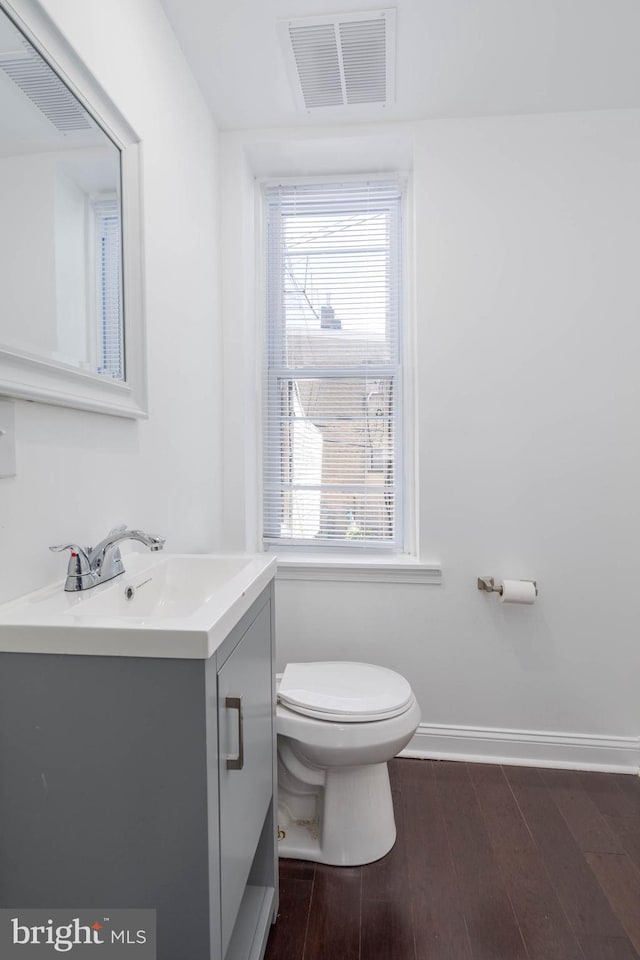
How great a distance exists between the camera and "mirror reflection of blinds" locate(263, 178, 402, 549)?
2156mm

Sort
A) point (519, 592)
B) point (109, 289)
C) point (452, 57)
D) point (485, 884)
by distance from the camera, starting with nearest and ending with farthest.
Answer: point (109, 289) < point (485, 884) < point (452, 57) < point (519, 592)

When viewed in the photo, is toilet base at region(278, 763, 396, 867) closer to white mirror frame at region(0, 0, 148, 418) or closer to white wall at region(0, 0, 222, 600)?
white wall at region(0, 0, 222, 600)

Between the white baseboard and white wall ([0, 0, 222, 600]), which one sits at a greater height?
white wall ([0, 0, 222, 600])

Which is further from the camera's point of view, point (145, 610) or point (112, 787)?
point (145, 610)

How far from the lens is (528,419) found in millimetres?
1899

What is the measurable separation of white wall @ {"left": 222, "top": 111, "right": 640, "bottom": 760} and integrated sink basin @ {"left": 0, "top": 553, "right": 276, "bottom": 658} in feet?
3.28

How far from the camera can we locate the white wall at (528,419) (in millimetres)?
1862

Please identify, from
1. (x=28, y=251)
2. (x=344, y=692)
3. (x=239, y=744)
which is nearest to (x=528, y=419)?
(x=344, y=692)

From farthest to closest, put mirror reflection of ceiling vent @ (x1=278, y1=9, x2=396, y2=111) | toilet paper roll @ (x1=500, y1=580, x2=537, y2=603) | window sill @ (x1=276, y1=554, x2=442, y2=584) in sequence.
→ window sill @ (x1=276, y1=554, x2=442, y2=584), toilet paper roll @ (x1=500, y1=580, x2=537, y2=603), mirror reflection of ceiling vent @ (x1=278, y1=9, x2=396, y2=111)

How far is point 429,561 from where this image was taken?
196 centimetres

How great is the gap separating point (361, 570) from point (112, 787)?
1.33 m

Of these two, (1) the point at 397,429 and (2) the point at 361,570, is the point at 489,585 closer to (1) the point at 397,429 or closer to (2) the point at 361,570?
(2) the point at 361,570

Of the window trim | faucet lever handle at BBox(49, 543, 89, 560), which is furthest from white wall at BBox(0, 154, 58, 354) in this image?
the window trim

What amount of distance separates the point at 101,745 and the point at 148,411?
0.83m
